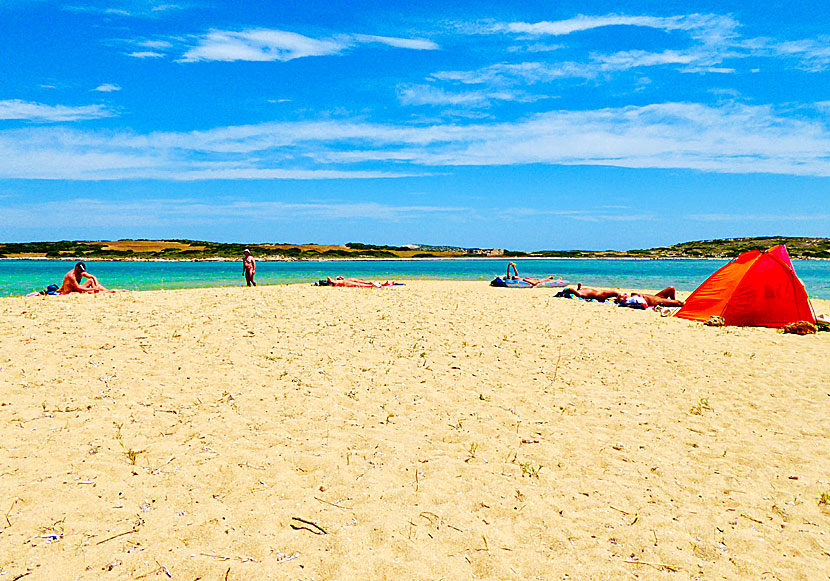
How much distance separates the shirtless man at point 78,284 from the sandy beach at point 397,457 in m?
8.35

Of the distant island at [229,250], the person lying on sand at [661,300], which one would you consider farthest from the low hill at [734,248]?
the person lying on sand at [661,300]

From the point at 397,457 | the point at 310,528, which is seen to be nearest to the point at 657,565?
the point at 397,457

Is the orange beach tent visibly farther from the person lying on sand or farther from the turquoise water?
the turquoise water

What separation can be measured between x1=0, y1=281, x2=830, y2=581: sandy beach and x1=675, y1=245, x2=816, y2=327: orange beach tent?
4071mm

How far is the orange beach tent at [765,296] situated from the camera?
51.6 feet

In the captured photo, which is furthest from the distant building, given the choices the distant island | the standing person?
the standing person

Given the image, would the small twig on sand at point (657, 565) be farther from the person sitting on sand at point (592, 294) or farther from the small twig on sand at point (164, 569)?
the person sitting on sand at point (592, 294)

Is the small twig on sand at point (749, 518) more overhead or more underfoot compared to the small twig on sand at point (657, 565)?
more overhead

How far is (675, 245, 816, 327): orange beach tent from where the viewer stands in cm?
1573

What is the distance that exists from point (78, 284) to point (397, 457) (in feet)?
62.1

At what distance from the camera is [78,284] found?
19562 mm

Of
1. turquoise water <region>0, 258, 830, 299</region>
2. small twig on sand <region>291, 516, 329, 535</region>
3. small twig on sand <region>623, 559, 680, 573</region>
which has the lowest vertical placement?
small twig on sand <region>623, 559, 680, 573</region>

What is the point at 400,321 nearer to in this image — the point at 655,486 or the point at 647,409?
the point at 647,409

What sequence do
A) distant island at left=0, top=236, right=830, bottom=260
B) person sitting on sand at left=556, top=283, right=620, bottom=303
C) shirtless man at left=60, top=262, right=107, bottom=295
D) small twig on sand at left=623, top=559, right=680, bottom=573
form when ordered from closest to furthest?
1. small twig on sand at left=623, top=559, right=680, bottom=573
2. shirtless man at left=60, top=262, right=107, bottom=295
3. person sitting on sand at left=556, top=283, right=620, bottom=303
4. distant island at left=0, top=236, right=830, bottom=260
